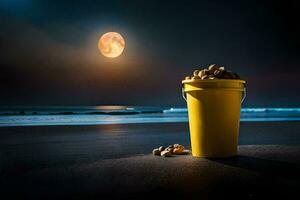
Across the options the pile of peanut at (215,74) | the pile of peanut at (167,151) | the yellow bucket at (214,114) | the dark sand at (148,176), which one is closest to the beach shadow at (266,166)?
the dark sand at (148,176)

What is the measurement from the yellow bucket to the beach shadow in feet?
0.70

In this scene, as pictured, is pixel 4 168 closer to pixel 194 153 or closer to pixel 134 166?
pixel 134 166

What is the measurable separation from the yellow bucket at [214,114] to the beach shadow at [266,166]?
21cm

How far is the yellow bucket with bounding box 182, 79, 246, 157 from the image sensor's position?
4324mm

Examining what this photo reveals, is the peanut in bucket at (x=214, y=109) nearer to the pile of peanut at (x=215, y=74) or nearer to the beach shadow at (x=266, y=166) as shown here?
the pile of peanut at (x=215, y=74)

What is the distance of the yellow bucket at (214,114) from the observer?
4324mm

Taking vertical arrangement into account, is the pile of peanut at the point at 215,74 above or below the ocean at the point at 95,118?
→ above

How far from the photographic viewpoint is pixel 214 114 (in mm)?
4344

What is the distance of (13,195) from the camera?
2578 millimetres

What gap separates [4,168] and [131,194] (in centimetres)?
208

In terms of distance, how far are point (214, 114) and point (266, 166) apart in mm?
972

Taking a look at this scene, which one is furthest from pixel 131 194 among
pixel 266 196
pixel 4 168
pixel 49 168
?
pixel 4 168

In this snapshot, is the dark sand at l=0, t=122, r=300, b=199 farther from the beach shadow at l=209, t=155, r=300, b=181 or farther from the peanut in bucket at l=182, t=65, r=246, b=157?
the peanut in bucket at l=182, t=65, r=246, b=157

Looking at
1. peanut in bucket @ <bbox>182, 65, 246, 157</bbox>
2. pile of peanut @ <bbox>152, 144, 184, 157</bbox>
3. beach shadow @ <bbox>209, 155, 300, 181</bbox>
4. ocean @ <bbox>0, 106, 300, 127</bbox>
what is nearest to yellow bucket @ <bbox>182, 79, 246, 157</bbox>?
peanut in bucket @ <bbox>182, 65, 246, 157</bbox>
